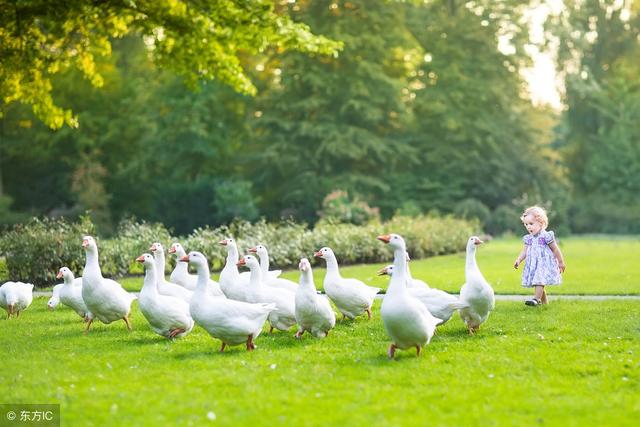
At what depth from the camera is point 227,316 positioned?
363 inches

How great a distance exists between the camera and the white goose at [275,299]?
418 inches

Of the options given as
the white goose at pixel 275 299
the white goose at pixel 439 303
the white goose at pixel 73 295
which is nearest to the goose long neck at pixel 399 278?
the white goose at pixel 439 303

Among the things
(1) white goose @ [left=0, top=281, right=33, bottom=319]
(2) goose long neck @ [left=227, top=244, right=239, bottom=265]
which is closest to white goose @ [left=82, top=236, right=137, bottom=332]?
(2) goose long neck @ [left=227, top=244, right=239, bottom=265]

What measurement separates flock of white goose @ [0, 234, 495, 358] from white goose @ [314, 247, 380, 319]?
14mm

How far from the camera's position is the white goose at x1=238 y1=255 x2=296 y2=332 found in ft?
34.9

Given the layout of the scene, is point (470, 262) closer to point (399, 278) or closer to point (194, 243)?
point (399, 278)

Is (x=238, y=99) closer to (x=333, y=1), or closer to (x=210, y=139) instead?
(x=210, y=139)

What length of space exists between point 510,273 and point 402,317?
12.3 metres

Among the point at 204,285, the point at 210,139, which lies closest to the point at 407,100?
the point at 210,139

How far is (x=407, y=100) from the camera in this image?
1833 inches

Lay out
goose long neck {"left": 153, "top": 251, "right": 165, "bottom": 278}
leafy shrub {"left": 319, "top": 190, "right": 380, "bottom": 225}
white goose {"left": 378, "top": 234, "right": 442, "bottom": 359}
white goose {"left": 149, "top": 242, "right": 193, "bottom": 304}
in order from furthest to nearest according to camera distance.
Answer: leafy shrub {"left": 319, "top": 190, "right": 380, "bottom": 225} → goose long neck {"left": 153, "top": 251, "right": 165, "bottom": 278} → white goose {"left": 149, "top": 242, "right": 193, "bottom": 304} → white goose {"left": 378, "top": 234, "right": 442, "bottom": 359}

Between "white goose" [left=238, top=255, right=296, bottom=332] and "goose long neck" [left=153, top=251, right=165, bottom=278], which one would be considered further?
"goose long neck" [left=153, top=251, right=165, bottom=278]

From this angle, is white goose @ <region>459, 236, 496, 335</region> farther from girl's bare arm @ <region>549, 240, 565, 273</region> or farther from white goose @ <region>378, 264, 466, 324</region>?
girl's bare arm @ <region>549, 240, 565, 273</region>

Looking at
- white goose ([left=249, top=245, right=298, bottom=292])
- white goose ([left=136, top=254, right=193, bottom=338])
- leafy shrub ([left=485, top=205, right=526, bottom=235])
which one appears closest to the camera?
white goose ([left=136, top=254, right=193, bottom=338])
